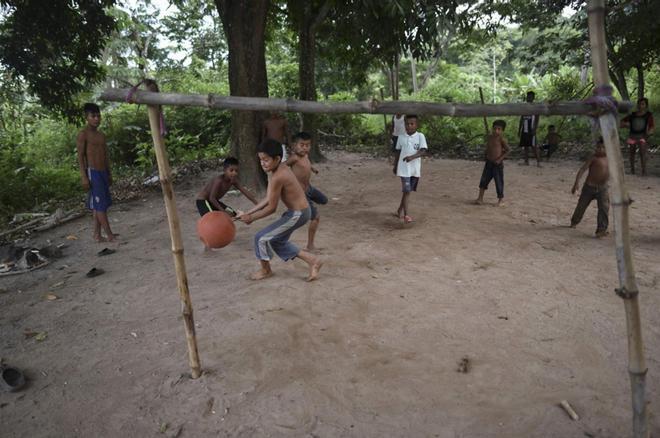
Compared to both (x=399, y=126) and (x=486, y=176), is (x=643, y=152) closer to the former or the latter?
(x=486, y=176)

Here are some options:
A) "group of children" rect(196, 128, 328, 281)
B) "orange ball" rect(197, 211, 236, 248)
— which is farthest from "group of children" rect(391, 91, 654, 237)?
"orange ball" rect(197, 211, 236, 248)

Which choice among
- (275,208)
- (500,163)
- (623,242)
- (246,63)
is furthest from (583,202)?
(246,63)

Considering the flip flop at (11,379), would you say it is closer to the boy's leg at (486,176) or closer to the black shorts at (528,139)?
the boy's leg at (486,176)

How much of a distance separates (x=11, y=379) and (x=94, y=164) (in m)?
3.18

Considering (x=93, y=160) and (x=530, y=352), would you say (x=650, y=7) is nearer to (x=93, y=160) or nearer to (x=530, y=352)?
(x=530, y=352)

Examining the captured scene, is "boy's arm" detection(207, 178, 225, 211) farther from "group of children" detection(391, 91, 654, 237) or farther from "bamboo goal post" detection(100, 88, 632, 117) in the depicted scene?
"bamboo goal post" detection(100, 88, 632, 117)

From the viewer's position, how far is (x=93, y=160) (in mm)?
5617

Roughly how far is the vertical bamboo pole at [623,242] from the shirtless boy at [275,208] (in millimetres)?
2292

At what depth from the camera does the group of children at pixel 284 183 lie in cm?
405

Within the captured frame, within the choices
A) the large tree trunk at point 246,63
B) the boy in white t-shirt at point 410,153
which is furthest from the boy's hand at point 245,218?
the large tree trunk at point 246,63

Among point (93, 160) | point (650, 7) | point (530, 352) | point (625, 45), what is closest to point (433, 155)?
point (625, 45)

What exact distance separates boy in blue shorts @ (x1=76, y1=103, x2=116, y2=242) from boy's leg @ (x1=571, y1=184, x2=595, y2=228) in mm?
5774

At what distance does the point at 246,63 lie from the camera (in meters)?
7.25

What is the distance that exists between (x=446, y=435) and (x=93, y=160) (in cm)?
497
